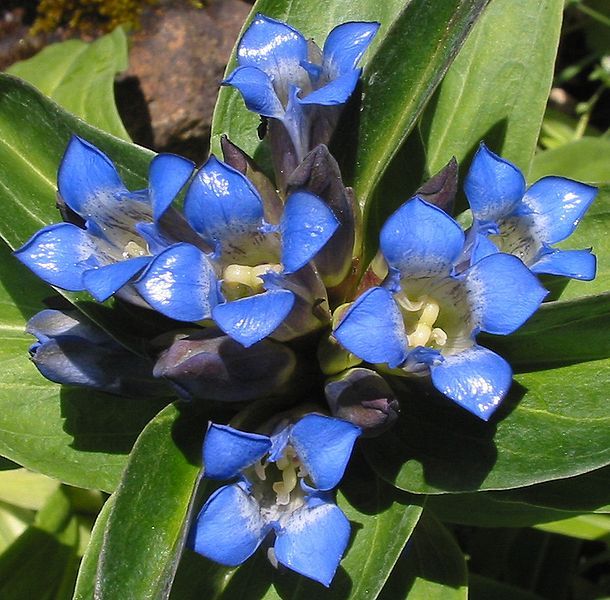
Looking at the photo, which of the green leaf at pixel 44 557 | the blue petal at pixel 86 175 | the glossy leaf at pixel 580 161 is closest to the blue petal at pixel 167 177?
the blue petal at pixel 86 175

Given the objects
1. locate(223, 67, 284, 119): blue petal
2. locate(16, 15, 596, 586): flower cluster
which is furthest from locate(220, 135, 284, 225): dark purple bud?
locate(223, 67, 284, 119): blue petal

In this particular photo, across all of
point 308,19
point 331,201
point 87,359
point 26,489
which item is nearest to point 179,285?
point 331,201

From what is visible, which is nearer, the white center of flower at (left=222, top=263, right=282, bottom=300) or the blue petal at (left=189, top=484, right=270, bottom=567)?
the blue petal at (left=189, top=484, right=270, bottom=567)

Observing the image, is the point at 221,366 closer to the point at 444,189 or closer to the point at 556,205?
the point at 444,189

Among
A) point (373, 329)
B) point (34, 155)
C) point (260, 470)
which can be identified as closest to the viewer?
point (373, 329)

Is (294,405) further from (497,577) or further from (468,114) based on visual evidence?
(497,577)

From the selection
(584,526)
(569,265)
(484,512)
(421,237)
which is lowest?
(584,526)

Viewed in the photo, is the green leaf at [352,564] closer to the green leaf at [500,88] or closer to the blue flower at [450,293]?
the blue flower at [450,293]

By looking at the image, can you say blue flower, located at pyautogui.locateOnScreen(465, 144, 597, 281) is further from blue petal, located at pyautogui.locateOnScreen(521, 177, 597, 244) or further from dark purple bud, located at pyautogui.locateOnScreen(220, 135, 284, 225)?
dark purple bud, located at pyautogui.locateOnScreen(220, 135, 284, 225)

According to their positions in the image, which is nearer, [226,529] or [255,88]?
[226,529]
